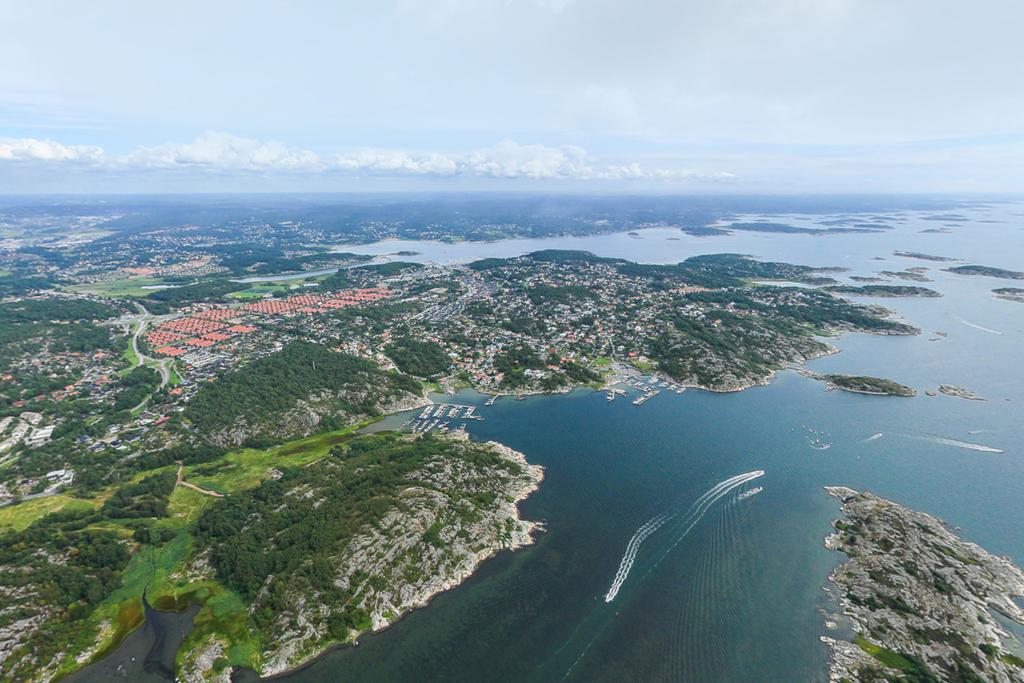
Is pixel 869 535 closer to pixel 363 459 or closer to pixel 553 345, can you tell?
pixel 363 459

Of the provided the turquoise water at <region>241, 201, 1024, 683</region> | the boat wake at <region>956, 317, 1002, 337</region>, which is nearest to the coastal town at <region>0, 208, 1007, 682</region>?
the turquoise water at <region>241, 201, 1024, 683</region>

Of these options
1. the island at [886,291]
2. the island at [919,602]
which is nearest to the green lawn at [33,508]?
the island at [919,602]

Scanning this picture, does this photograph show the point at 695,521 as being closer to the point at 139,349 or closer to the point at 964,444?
the point at 964,444

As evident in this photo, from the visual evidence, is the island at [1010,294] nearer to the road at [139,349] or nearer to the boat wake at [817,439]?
the boat wake at [817,439]

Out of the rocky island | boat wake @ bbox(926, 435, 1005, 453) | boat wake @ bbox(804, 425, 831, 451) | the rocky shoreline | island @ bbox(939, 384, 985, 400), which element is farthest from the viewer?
island @ bbox(939, 384, 985, 400)

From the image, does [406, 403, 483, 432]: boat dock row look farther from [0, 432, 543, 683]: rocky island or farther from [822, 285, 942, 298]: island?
[822, 285, 942, 298]: island

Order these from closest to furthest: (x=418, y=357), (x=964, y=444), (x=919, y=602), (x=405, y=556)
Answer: (x=919, y=602) → (x=405, y=556) → (x=964, y=444) → (x=418, y=357)

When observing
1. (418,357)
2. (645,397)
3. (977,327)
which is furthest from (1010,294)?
(418,357)
